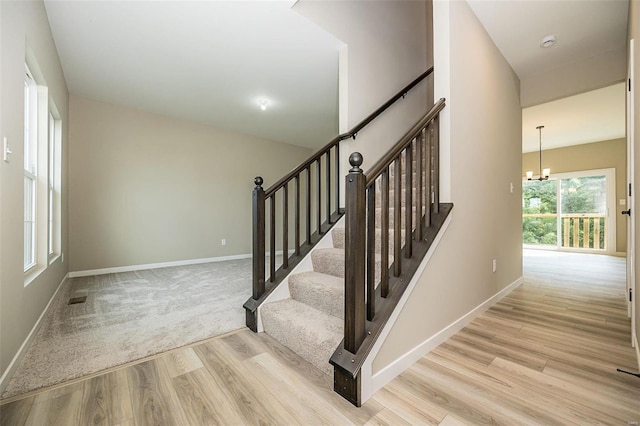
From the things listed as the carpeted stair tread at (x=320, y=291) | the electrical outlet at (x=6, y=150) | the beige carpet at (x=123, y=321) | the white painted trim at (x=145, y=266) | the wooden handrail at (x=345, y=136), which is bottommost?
the beige carpet at (x=123, y=321)

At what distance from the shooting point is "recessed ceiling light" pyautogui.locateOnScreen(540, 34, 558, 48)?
2659mm

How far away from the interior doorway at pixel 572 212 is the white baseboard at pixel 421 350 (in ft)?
20.2

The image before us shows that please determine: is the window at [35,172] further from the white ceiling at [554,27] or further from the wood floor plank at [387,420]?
the white ceiling at [554,27]

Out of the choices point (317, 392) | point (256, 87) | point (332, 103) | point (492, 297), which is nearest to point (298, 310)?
point (317, 392)

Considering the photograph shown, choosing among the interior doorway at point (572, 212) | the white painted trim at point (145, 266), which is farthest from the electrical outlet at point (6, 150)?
the interior doorway at point (572, 212)

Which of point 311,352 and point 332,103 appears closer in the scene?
point 311,352

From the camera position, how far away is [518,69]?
321 centimetres

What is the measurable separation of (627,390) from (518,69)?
131 inches

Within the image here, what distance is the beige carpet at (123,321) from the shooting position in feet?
5.05

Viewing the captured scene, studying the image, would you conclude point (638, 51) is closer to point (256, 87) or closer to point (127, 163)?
point (256, 87)

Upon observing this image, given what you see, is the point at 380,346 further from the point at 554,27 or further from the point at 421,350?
the point at 554,27

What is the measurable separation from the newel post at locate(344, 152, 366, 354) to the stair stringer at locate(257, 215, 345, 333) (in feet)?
2.91

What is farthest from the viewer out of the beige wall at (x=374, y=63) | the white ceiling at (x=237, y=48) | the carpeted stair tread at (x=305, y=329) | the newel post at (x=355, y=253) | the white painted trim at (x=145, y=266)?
the white painted trim at (x=145, y=266)

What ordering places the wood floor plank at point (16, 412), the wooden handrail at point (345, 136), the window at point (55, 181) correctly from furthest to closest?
1. the window at point (55, 181)
2. the wooden handrail at point (345, 136)
3. the wood floor plank at point (16, 412)
